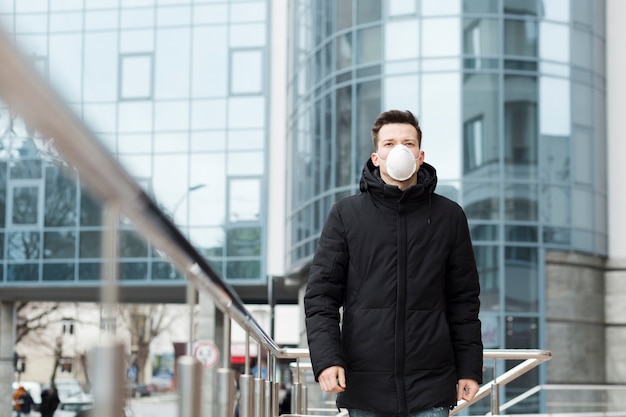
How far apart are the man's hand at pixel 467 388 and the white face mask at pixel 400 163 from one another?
655mm

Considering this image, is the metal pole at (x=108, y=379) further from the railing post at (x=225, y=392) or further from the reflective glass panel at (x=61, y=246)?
the reflective glass panel at (x=61, y=246)

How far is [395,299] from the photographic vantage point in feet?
11.0

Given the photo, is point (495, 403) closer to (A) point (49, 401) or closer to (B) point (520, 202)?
(B) point (520, 202)

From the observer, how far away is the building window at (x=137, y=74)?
33844mm

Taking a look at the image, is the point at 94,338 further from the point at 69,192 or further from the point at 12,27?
the point at 69,192

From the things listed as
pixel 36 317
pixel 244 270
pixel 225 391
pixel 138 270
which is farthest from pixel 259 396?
pixel 36 317

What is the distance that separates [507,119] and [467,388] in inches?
726

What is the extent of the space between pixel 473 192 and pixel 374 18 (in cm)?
419

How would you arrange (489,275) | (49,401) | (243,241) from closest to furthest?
(489,275), (49,401), (243,241)

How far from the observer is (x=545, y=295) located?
70.7ft

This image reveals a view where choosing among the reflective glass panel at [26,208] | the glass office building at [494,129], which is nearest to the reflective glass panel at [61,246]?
the reflective glass panel at [26,208]

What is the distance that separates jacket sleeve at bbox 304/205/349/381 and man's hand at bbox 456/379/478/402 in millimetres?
372

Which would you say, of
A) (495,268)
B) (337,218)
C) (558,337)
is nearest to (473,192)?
(495,268)

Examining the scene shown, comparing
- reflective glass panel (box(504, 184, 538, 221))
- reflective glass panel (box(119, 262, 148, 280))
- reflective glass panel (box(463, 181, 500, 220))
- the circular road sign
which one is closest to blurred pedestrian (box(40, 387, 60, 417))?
reflective glass panel (box(119, 262, 148, 280))
